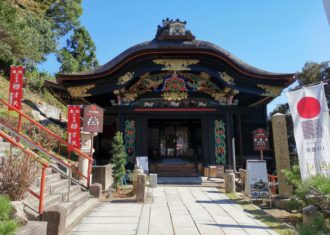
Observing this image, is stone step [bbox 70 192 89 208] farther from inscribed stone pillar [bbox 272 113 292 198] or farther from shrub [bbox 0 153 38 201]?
inscribed stone pillar [bbox 272 113 292 198]

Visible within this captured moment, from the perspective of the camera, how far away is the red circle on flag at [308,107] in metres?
6.49

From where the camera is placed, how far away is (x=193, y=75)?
1530cm

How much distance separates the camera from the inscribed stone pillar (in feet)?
28.5

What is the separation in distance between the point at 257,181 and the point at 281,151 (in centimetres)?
121

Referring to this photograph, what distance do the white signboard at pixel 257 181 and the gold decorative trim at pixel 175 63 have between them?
6.60 meters

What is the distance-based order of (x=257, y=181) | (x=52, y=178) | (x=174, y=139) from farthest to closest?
(x=174, y=139) → (x=257, y=181) → (x=52, y=178)

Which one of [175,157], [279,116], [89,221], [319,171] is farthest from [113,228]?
[175,157]

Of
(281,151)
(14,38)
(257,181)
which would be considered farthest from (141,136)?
(14,38)

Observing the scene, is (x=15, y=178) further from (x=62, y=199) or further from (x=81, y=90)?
(x=81, y=90)

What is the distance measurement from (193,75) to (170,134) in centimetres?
586

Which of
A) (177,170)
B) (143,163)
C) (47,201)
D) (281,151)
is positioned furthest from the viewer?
(177,170)

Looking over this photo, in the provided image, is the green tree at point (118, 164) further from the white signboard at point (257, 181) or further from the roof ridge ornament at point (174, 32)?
the roof ridge ornament at point (174, 32)

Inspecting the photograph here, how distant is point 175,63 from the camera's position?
565 inches

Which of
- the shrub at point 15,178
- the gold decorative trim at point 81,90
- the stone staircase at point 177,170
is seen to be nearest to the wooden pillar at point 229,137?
the stone staircase at point 177,170
